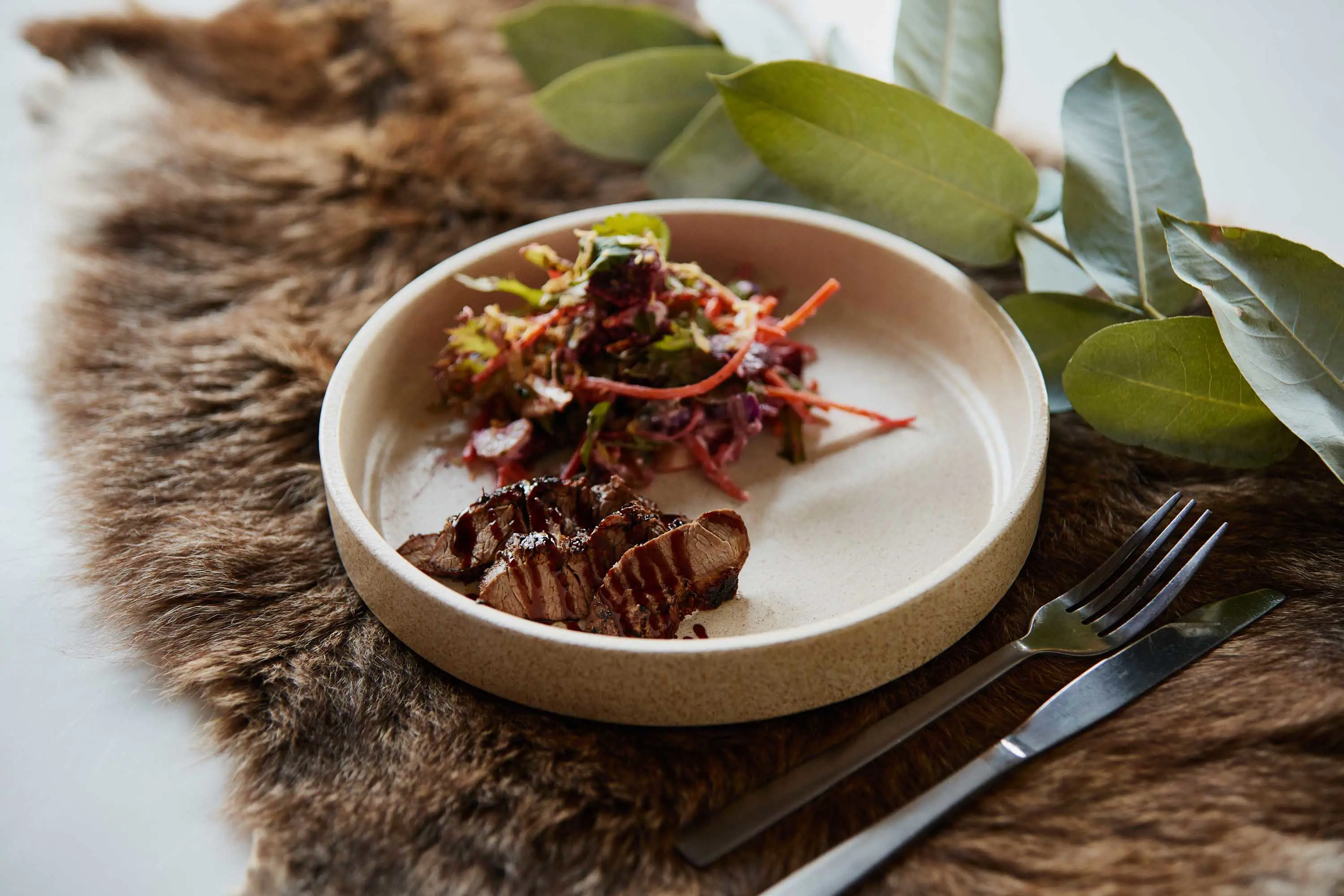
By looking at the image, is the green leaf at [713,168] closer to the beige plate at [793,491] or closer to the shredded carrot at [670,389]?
the beige plate at [793,491]

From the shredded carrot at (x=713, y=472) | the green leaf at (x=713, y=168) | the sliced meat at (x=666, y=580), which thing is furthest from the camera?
the green leaf at (x=713, y=168)

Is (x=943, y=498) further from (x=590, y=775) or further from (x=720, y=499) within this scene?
(x=590, y=775)

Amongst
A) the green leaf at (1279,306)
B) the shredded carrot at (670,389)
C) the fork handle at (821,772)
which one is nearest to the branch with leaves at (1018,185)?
the green leaf at (1279,306)

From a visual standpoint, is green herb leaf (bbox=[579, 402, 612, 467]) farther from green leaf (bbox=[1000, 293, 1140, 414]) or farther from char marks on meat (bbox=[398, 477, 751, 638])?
green leaf (bbox=[1000, 293, 1140, 414])

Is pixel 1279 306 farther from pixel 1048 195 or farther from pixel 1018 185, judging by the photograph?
pixel 1048 195

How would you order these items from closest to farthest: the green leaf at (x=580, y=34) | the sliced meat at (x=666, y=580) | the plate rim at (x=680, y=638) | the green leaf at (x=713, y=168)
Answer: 1. the plate rim at (x=680, y=638)
2. the sliced meat at (x=666, y=580)
3. the green leaf at (x=713, y=168)
4. the green leaf at (x=580, y=34)

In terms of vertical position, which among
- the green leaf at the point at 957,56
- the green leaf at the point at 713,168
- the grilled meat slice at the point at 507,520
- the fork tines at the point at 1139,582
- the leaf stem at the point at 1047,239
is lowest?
the grilled meat slice at the point at 507,520

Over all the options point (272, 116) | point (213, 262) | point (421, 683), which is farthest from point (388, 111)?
point (421, 683)

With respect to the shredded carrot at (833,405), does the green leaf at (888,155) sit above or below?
above
